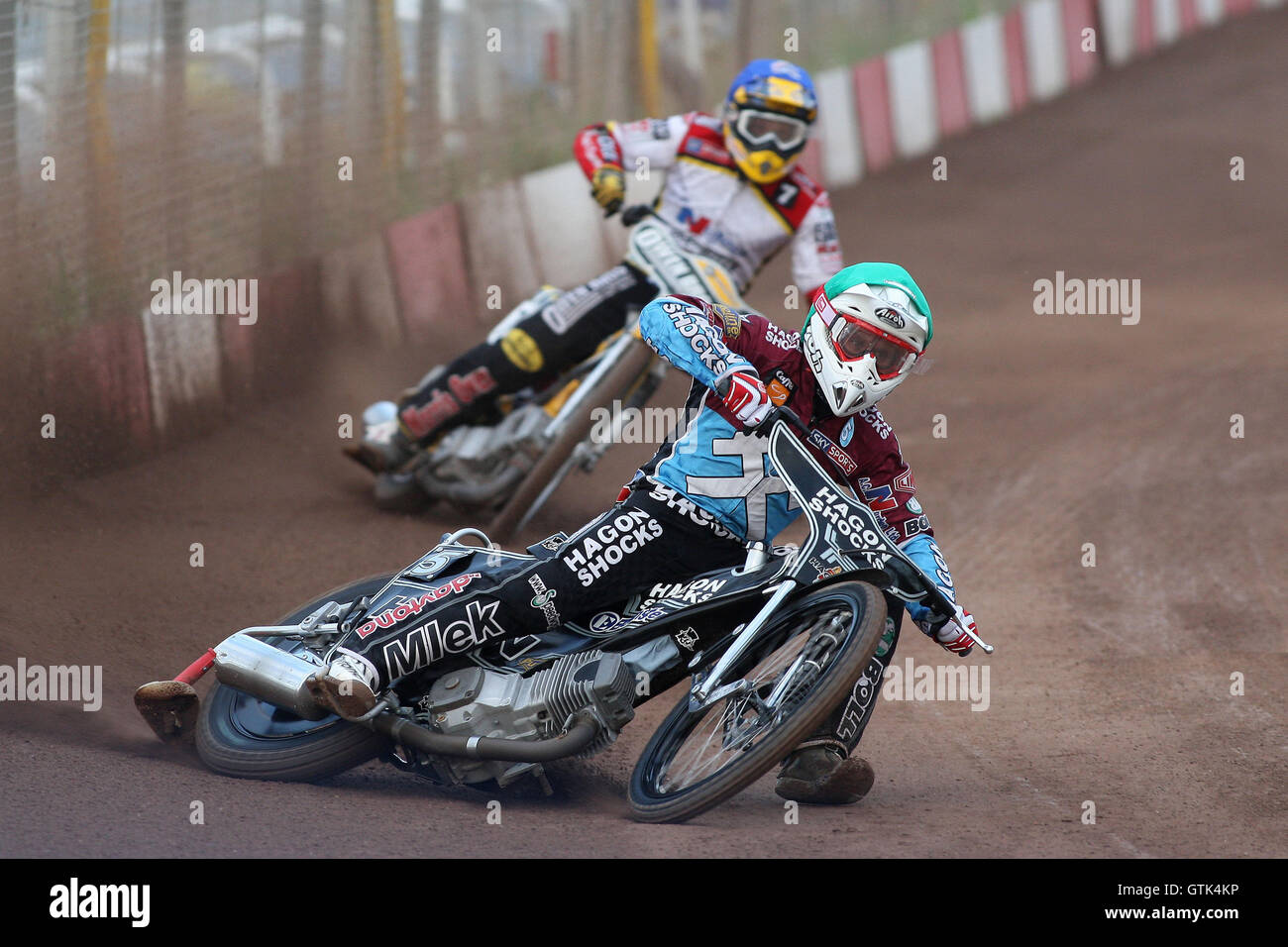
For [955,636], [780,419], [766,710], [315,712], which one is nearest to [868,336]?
[780,419]

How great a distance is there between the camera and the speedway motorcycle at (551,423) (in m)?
7.92

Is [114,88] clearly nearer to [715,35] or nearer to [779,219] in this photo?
[779,219]

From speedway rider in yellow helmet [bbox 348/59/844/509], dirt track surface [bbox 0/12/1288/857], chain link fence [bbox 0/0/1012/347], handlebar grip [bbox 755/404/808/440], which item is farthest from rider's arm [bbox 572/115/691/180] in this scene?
handlebar grip [bbox 755/404/808/440]

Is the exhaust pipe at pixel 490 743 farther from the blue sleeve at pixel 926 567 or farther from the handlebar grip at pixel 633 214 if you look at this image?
the handlebar grip at pixel 633 214

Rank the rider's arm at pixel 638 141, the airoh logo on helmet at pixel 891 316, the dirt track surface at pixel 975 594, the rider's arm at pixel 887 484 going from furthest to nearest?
the rider's arm at pixel 638 141, the rider's arm at pixel 887 484, the airoh logo on helmet at pixel 891 316, the dirt track surface at pixel 975 594

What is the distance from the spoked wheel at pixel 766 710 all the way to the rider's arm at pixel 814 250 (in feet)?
13.1

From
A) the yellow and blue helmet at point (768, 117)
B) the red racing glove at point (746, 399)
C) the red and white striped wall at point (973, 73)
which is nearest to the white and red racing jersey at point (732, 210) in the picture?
the yellow and blue helmet at point (768, 117)

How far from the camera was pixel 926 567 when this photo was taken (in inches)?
196

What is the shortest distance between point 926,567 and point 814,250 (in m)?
3.86

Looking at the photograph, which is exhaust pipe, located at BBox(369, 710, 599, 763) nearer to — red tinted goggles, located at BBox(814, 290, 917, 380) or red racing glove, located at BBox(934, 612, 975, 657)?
red racing glove, located at BBox(934, 612, 975, 657)

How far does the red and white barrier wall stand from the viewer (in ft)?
27.6

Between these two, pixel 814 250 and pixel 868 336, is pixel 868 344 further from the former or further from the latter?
pixel 814 250
